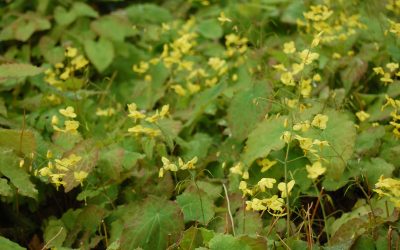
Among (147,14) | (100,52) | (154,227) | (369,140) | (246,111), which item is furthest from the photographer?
(147,14)

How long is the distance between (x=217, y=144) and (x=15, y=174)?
81 cm

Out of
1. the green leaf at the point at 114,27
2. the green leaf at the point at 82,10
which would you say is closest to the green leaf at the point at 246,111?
the green leaf at the point at 114,27

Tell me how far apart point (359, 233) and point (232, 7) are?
188 centimetres

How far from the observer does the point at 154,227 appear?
1720 mm

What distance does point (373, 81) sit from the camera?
8.23 feet

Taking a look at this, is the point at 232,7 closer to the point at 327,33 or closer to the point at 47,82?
the point at 327,33

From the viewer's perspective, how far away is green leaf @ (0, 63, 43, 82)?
7.18 feet

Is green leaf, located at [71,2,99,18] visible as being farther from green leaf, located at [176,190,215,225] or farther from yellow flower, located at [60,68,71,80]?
green leaf, located at [176,190,215,225]

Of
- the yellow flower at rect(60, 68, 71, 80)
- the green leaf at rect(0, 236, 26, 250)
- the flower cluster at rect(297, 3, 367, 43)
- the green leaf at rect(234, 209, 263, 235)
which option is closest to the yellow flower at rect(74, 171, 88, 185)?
the green leaf at rect(0, 236, 26, 250)

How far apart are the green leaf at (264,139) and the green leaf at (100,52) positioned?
1267 mm

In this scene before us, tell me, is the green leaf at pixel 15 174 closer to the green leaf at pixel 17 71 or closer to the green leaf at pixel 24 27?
the green leaf at pixel 17 71

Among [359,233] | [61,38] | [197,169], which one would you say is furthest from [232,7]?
[359,233]

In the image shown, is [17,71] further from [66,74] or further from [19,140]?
[19,140]

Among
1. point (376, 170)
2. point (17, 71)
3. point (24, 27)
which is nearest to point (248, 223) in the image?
point (376, 170)
